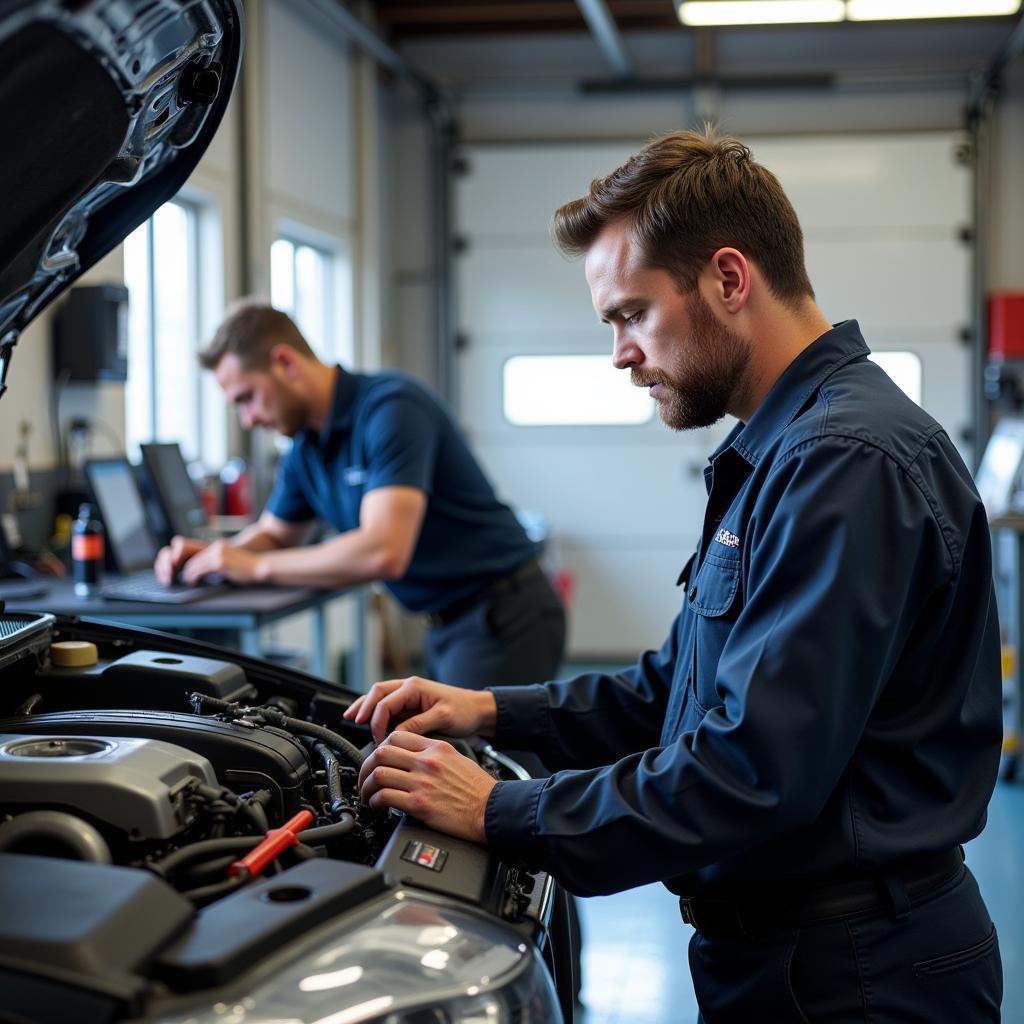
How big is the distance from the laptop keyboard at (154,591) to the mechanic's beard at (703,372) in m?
2.09

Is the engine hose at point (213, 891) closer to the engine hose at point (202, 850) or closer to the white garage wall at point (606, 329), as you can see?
the engine hose at point (202, 850)

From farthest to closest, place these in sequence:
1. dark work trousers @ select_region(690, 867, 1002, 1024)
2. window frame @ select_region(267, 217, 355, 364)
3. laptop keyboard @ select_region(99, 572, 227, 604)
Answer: window frame @ select_region(267, 217, 355, 364)
laptop keyboard @ select_region(99, 572, 227, 604)
dark work trousers @ select_region(690, 867, 1002, 1024)

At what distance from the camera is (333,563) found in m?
3.35

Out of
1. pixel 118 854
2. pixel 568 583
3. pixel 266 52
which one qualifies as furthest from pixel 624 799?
pixel 568 583

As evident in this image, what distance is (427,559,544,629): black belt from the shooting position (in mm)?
3227

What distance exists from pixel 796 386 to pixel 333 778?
0.67m

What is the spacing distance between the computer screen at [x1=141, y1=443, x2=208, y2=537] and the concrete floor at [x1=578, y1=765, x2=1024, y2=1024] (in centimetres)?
182

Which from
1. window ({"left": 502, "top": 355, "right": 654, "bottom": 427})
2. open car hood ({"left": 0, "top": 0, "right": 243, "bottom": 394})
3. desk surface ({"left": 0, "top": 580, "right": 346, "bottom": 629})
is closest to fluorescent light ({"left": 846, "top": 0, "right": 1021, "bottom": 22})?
window ({"left": 502, "top": 355, "right": 654, "bottom": 427})

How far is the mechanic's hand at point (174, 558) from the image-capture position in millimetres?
3533

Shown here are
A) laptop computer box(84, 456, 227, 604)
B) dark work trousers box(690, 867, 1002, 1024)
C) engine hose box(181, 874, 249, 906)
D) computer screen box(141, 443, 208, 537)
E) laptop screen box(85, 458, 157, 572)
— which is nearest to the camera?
engine hose box(181, 874, 249, 906)

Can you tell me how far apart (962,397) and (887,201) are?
1.23 metres

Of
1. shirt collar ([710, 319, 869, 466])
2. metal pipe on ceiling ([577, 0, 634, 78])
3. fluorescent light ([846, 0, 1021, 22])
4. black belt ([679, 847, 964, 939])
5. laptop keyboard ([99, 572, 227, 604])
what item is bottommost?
black belt ([679, 847, 964, 939])

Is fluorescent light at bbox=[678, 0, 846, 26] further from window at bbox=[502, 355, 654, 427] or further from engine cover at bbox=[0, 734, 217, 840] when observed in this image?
engine cover at bbox=[0, 734, 217, 840]

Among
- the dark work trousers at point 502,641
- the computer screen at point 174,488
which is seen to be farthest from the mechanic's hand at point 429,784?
the computer screen at point 174,488
